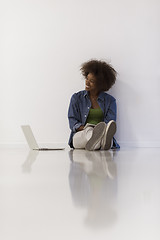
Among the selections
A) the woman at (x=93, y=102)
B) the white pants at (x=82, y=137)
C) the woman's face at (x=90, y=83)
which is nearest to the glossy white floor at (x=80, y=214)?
the white pants at (x=82, y=137)

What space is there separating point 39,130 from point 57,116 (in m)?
0.26

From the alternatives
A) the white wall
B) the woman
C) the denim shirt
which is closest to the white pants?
the woman

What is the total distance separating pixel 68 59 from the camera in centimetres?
453

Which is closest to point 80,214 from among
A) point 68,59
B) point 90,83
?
point 90,83

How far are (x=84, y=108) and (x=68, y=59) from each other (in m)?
0.76

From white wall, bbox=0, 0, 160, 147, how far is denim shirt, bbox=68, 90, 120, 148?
301mm

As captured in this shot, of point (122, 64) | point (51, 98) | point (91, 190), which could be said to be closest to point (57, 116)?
point (51, 98)

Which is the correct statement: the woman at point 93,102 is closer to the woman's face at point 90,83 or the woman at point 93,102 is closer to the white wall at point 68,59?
the woman's face at point 90,83

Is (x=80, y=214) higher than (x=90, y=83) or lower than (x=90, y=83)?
higher

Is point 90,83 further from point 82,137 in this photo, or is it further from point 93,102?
point 82,137

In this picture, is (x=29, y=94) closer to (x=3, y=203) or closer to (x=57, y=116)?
(x=57, y=116)

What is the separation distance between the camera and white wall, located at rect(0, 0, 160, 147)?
14.5 ft

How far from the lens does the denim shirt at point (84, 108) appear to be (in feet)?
13.2

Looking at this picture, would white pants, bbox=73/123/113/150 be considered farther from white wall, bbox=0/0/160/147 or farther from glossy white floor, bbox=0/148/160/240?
glossy white floor, bbox=0/148/160/240
